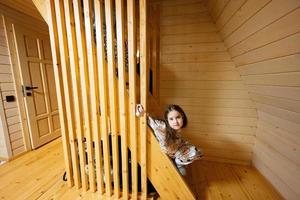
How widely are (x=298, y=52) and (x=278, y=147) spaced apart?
1.09 meters

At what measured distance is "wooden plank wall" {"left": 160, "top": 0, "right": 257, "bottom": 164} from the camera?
1812 millimetres

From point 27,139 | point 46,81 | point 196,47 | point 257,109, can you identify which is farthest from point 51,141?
point 257,109

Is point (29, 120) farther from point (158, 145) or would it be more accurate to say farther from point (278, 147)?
point (278, 147)

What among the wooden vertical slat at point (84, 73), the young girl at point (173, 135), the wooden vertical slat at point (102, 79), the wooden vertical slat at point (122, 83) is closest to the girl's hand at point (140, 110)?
the young girl at point (173, 135)

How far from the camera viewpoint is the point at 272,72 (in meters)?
1.12

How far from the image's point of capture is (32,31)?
7.50 feet

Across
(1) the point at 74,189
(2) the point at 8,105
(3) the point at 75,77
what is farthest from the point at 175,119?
(2) the point at 8,105

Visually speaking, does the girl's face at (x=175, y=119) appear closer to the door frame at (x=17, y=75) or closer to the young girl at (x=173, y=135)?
the young girl at (x=173, y=135)

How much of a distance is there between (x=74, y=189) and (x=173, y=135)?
1144 millimetres

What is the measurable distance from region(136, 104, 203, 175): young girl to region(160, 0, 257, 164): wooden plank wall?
25.1 inches

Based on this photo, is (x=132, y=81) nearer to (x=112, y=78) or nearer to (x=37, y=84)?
(x=112, y=78)

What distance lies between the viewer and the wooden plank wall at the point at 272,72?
2.75 ft

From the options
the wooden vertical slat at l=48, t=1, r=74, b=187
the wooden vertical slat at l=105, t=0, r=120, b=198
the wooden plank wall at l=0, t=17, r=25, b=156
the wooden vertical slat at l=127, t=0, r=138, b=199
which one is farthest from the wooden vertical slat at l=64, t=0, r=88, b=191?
the wooden plank wall at l=0, t=17, r=25, b=156

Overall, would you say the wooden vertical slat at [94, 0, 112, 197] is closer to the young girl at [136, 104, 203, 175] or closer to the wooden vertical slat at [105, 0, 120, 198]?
the wooden vertical slat at [105, 0, 120, 198]
